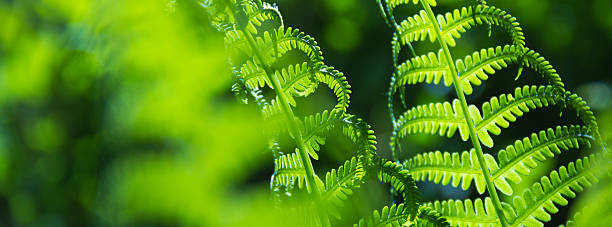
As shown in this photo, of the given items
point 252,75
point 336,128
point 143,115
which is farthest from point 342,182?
point 143,115

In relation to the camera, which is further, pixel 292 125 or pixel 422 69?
pixel 422 69

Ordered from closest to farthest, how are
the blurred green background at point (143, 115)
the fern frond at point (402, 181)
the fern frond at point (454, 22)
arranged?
the fern frond at point (402, 181) → the fern frond at point (454, 22) → the blurred green background at point (143, 115)

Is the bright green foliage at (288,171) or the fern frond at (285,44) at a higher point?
the fern frond at (285,44)

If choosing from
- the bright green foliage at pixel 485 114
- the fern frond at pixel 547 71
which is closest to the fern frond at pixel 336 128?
the bright green foliage at pixel 485 114

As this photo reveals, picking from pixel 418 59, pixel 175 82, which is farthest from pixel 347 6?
pixel 418 59

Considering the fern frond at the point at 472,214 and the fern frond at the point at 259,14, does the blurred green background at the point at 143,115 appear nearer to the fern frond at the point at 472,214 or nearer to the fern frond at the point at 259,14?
the fern frond at the point at 259,14

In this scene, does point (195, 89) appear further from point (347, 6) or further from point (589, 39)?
point (589, 39)

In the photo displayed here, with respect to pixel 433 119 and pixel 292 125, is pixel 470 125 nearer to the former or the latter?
A: pixel 433 119
